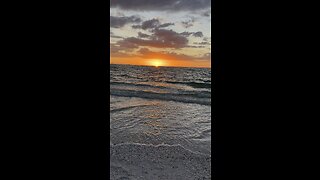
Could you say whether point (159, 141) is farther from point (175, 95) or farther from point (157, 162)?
point (175, 95)

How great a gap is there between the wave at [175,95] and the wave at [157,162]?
208 inches

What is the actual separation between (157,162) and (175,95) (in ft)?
23.7

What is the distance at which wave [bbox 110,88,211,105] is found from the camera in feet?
31.2

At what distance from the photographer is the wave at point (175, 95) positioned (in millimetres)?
9500

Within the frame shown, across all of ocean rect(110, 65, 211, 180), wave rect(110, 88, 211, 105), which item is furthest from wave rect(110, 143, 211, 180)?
wave rect(110, 88, 211, 105)

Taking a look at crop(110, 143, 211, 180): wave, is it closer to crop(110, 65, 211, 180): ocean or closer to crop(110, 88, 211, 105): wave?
crop(110, 65, 211, 180): ocean

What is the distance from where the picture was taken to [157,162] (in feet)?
11.3

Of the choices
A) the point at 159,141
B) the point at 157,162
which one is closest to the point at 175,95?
the point at 159,141

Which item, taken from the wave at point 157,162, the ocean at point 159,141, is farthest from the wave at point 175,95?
the wave at point 157,162

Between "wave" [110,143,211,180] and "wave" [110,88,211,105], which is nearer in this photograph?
"wave" [110,143,211,180]

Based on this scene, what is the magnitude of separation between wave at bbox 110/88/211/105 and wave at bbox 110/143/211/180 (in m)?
5.29
